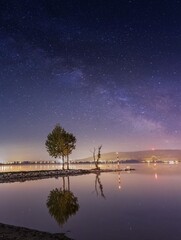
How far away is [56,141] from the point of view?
101m

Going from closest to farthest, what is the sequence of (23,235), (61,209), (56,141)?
(23,235) → (61,209) → (56,141)

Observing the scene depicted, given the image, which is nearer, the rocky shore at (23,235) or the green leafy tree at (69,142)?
the rocky shore at (23,235)

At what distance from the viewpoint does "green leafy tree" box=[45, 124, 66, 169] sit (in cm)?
10081

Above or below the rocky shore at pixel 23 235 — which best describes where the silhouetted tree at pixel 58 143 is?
above

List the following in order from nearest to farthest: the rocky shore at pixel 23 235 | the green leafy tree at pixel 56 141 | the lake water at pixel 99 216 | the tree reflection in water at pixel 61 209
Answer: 1. the rocky shore at pixel 23 235
2. the lake water at pixel 99 216
3. the tree reflection in water at pixel 61 209
4. the green leafy tree at pixel 56 141

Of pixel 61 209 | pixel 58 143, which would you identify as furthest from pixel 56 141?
pixel 61 209

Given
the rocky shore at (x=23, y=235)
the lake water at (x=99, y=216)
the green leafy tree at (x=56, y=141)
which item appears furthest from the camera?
the green leafy tree at (x=56, y=141)

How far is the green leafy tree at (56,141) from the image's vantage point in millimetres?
100812

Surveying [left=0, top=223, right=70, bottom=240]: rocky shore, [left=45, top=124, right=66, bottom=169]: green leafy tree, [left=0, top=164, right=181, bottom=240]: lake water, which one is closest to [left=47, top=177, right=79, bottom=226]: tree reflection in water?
[left=0, top=164, right=181, bottom=240]: lake water

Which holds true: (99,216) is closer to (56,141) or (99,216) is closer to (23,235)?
(23,235)

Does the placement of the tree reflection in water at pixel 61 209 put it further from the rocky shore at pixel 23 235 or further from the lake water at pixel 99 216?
the rocky shore at pixel 23 235

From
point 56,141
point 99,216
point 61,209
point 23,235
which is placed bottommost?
point 99,216

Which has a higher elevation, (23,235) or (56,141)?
(56,141)

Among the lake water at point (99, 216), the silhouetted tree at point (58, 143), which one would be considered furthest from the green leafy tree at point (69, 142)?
the lake water at point (99, 216)
